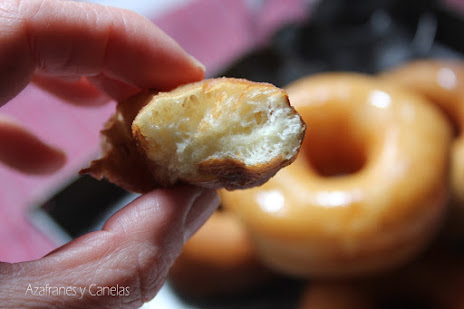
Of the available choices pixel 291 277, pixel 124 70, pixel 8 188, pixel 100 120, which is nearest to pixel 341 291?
pixel 291 277

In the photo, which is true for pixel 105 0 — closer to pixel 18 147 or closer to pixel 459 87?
pixel 18 147

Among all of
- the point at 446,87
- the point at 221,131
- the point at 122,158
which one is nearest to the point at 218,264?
the point at 122,158

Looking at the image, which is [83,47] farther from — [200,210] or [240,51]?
[240,51]

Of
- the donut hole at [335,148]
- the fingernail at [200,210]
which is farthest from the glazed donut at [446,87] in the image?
the fingernail at [200,210]

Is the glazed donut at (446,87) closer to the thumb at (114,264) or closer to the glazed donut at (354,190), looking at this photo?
the glazed donut at (354,190)

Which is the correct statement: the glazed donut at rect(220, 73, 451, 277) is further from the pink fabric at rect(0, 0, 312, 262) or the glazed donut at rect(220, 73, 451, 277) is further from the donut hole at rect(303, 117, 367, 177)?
the pink fabric at rect(0, 0, 312, 262)

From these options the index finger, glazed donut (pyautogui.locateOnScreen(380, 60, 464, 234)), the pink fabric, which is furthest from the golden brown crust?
glazed donut (pyautogui.locateOnScreen(380, 60, 464, 234))
